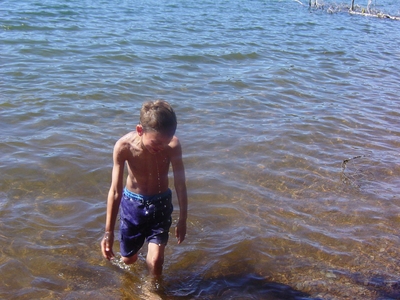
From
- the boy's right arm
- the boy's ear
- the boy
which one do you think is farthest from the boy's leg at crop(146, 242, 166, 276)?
the boy's ear

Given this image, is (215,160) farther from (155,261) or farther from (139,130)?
(139,130)

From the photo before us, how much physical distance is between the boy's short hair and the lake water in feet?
5.09

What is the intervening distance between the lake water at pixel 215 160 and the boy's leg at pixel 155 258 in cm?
18

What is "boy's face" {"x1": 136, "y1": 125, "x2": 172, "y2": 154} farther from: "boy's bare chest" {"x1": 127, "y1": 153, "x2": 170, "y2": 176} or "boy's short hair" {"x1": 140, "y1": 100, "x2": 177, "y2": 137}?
"boy's bare chest" {"x1": 127, "y1": 153, "x2": 170, "y2": 176}

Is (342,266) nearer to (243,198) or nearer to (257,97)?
(243,198)

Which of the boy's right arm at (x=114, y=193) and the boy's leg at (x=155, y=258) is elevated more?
the boy's right arm at (x=114, y=193)

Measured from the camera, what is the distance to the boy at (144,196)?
3.93m

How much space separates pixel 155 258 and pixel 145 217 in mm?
373

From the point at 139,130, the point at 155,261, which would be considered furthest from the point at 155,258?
the point at 139,130

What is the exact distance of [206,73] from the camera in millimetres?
10672

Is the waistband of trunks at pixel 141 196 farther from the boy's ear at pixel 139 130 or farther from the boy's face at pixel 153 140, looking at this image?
the boy's ear at pixel 139 130

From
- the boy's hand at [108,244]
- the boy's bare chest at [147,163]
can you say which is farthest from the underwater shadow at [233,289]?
the boy's bare chest at [147,163]

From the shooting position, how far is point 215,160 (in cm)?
668

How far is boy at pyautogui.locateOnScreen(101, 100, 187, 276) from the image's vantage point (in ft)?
12.9
